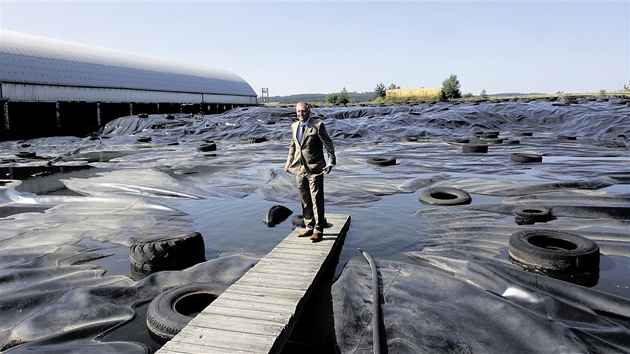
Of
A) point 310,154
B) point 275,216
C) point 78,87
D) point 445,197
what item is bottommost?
point 275,216

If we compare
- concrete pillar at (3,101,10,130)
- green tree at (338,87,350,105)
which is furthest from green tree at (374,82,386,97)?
concrete pillar at (3,101,10,130)

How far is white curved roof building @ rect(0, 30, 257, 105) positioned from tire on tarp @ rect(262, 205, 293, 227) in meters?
33.7

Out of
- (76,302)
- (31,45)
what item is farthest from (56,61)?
(76,302)

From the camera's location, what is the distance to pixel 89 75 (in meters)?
43.3

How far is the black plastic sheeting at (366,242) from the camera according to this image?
4.36m

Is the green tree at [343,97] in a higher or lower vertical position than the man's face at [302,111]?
higher

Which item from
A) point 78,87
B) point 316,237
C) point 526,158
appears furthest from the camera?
point 78,87

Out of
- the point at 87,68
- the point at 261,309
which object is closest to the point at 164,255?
the point at 261,309

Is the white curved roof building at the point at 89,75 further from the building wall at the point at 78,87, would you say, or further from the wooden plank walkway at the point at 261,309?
the wooden plank walkway at the point at 261,309

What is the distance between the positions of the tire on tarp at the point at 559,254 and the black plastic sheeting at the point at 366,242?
19 cm

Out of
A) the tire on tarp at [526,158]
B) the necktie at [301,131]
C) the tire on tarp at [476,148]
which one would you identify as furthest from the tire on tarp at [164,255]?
the tire on tarp at [476,148]

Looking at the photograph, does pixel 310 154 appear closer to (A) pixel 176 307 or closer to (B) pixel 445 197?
(A) pixel 176 307

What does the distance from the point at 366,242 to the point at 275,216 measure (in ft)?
8.42

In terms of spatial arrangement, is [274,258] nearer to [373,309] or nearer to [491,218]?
[373,309]
